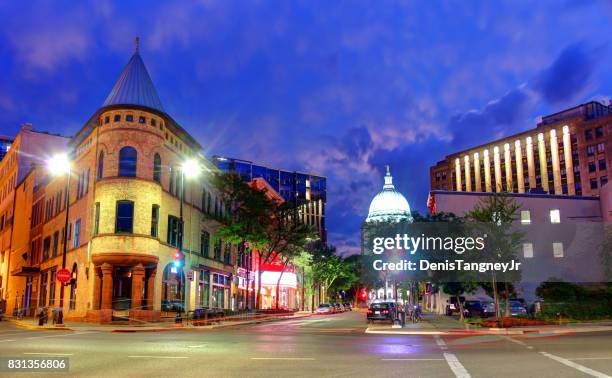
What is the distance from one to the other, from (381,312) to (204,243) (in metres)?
21.7

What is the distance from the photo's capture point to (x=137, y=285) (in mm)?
41625

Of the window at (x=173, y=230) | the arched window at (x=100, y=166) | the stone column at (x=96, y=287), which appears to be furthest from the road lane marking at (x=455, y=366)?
the window at (x=173, y=230)

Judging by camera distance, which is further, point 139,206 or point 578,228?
point 578,228

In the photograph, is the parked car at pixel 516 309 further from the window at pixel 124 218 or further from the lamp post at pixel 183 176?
the window at pixel 124 218

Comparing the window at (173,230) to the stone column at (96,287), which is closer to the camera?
the stone column at (96,287)

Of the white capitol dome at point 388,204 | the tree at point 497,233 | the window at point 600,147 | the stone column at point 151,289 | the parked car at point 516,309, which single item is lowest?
the parked car at point 516,309

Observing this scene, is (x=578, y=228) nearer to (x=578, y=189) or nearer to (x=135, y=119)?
(x=135, y=119)

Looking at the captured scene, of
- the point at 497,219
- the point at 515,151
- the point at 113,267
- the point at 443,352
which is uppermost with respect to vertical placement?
the point at 515,151

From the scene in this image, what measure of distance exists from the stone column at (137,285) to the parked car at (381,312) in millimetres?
16447

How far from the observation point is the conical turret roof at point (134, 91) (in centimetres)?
4459

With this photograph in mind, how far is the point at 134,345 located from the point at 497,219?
26.6 metres

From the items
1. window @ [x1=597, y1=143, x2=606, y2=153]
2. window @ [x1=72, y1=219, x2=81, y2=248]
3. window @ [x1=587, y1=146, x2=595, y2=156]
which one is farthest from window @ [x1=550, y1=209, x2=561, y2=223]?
window @ [x1=587, y1=146, x2=595, y2=156]

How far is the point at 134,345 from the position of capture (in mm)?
20109

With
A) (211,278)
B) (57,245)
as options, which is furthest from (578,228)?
(57,245)
